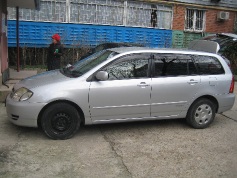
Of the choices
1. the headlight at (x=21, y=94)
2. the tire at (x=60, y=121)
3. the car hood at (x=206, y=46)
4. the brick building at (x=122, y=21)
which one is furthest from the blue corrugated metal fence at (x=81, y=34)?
the tire at (x=60, y=121)

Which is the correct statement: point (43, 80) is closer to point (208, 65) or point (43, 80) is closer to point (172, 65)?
point (172, 65)

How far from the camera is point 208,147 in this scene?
5.03m

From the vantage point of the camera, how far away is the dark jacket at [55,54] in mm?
9258

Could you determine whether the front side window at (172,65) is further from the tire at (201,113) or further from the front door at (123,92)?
the tire at (201,113)

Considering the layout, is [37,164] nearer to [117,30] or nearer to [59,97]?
[59,97]

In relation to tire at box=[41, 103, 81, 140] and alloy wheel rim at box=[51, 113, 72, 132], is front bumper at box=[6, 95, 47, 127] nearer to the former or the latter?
tire at box=[41, 103, 81, 140]

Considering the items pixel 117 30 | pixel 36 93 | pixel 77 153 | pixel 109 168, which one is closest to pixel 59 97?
pixel 36 93

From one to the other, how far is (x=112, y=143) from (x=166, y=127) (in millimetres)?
1430

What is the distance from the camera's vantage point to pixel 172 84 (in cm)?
559

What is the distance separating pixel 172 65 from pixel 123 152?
2.00m

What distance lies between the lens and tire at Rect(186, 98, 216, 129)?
588cm

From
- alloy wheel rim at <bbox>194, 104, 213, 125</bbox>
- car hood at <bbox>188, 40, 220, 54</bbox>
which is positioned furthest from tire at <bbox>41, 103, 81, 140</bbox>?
car hood at <bbox>188, 40, 220, 54</bbox>

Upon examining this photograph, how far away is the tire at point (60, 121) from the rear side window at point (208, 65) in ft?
8.37

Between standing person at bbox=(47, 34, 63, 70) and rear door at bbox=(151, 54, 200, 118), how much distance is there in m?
4.45
